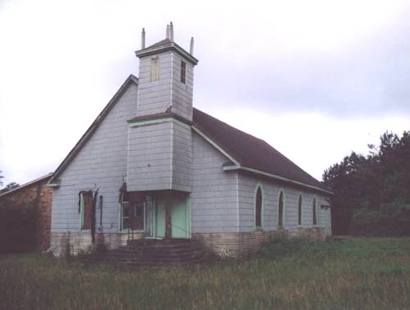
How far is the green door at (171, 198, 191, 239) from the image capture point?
19.6m

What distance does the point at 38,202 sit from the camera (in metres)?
27.8

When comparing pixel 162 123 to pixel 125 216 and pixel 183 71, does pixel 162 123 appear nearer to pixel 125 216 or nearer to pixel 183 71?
pixel 183 71

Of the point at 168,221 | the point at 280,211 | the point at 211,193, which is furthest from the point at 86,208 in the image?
the point at 280,211

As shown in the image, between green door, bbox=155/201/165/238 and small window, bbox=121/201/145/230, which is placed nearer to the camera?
green door, bbox=155/201/165/238

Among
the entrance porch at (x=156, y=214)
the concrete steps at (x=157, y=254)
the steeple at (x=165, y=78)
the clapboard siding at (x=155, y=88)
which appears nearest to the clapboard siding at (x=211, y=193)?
the entrance porch at (x=156, y=214)

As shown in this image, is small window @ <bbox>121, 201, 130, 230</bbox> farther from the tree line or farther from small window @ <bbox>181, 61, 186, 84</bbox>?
the tree line

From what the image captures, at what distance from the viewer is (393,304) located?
327 inches

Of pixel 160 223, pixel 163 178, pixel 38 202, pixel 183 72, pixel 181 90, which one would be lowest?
pixel 160 223

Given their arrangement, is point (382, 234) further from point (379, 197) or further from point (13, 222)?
point (13, 222)

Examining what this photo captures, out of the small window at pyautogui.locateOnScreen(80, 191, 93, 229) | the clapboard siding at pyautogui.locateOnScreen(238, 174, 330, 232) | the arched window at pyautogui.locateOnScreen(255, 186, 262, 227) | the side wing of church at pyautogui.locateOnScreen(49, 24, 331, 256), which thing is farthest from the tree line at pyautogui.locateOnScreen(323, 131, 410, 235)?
the small window at pyautogui.locateOnScreen(80, 191, 93, 229)

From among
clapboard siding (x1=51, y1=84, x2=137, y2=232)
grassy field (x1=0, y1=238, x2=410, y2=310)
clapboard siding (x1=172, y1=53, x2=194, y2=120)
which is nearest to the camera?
grassy field (x1=0, y1=238, x2=410, y2=310)

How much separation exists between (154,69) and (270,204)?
8307 mm

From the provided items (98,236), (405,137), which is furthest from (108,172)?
(405,137)

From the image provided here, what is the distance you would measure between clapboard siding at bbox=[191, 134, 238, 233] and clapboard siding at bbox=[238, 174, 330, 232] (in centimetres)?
41
